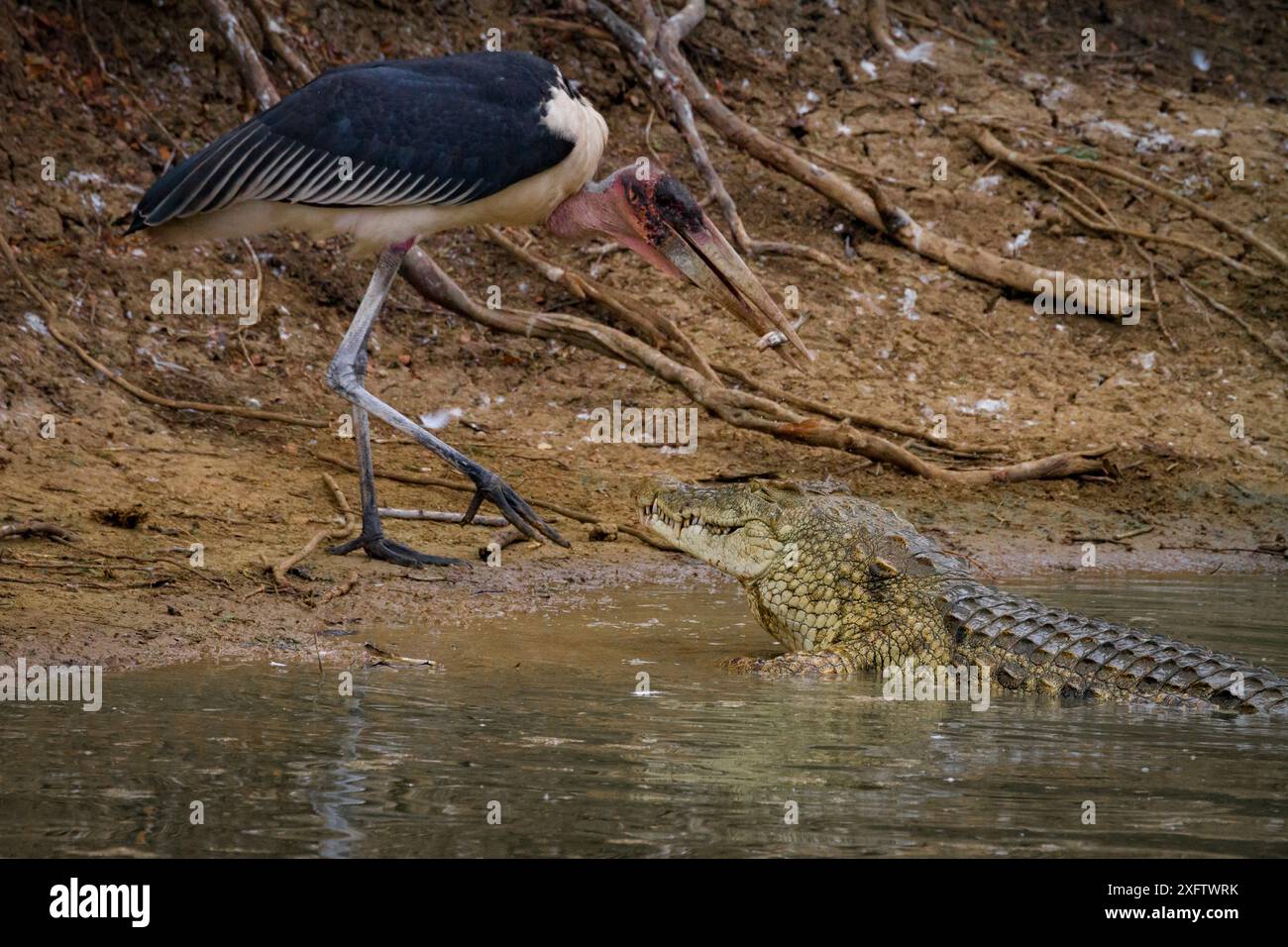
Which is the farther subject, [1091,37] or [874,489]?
[1091,37]

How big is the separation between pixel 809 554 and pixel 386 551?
71.6 inches

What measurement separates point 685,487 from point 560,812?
242 centimetres

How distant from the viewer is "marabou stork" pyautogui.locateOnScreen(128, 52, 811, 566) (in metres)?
6.84

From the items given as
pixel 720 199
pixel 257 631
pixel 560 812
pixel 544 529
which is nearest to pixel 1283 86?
pixel 720 199

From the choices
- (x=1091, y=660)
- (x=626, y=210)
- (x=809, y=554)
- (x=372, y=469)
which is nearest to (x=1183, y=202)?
(x=626, y=210)

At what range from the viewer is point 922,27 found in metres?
12.9

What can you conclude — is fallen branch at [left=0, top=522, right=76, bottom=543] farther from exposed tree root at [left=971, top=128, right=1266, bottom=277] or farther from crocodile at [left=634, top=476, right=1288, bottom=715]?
exposed tree root at [left=971, top=128, right=1266, bottom=277]

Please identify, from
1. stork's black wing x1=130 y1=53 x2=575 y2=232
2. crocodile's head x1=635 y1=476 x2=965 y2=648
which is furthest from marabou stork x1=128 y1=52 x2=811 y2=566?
crocodile's head x1=635 y1=476 x2=965 y2=648

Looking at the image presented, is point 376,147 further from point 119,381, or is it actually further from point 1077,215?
point 1077,215

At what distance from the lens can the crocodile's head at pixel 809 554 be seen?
5.77 meters

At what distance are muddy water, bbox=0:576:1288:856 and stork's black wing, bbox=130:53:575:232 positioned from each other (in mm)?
2136

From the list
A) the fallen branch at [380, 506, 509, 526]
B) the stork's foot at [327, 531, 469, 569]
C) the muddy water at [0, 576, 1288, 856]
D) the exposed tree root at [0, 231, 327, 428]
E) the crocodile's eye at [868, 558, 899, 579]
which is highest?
the exposed tree root at [0, 231, 327, 428]

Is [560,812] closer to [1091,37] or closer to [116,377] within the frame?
[116,377]

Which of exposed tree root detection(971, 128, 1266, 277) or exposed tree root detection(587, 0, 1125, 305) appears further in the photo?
exposed tree root detection(971, 128, 1266, 277)
